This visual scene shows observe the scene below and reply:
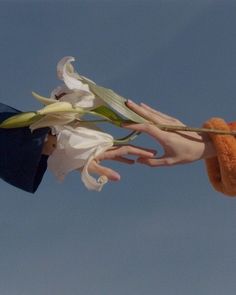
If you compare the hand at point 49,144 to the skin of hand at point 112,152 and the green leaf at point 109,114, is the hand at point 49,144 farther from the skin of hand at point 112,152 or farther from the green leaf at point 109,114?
the green leaf at point 109,114

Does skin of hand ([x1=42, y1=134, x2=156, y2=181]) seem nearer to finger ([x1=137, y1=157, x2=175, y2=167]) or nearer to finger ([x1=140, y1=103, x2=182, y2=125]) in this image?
finger ([x1=137, y1=157, x2=175, y2=167])

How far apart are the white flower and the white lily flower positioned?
6 centimetres

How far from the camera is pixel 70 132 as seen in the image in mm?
1098

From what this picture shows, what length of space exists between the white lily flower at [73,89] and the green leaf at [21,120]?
104 millimetres

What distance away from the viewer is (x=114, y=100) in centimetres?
112

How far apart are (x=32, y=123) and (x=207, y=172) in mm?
519

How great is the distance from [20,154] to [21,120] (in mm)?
100

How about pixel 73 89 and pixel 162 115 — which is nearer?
pixel 73 89

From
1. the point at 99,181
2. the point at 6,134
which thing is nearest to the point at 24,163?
the point at 6,134

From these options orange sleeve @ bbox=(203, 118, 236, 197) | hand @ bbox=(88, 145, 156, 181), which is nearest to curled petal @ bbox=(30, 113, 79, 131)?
hand @ bbox=(88, 145, 156, 181)

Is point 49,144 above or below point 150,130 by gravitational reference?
below

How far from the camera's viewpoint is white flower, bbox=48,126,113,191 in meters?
1.07

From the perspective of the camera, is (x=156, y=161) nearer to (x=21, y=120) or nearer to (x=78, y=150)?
(x=78, y=150)

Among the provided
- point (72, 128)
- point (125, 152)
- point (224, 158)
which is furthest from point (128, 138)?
point (224, 158)
